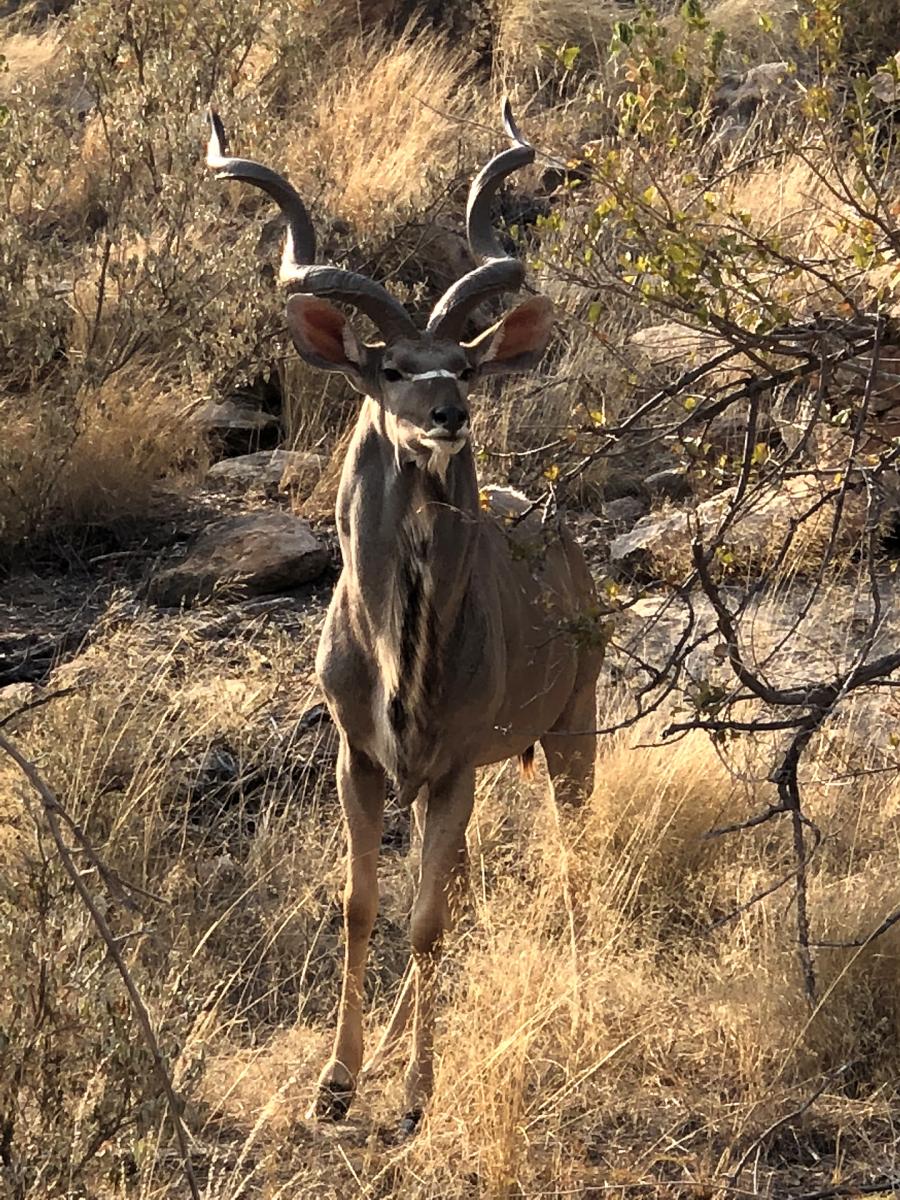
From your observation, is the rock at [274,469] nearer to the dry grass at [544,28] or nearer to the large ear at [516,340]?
the large ear at [516,340]

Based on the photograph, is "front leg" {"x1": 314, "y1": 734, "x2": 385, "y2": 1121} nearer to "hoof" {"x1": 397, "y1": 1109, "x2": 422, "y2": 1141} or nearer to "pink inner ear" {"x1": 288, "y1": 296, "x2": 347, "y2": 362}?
"hoof" {"x1": 397, "y1": 1109, "x2": 422, "y2": 1141}

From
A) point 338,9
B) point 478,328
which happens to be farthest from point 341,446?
point 338,9

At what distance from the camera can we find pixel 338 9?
51.2 ft

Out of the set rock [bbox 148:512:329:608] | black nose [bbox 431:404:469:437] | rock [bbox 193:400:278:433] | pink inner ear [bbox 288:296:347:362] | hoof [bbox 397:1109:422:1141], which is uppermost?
pink inner ear [bbox 288:296:347:362]

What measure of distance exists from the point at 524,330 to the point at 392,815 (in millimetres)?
2354

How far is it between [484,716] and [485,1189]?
4.76ft

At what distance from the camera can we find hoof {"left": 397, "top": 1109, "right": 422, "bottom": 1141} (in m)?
5.01

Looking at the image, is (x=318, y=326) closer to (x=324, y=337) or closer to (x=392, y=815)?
(x=324, y=337)

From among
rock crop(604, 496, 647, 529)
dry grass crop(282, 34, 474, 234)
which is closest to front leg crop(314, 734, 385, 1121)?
rock crop(604, 496, 647, 529)

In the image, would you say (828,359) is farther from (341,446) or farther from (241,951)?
(341,446)

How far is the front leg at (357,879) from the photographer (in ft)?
17.4

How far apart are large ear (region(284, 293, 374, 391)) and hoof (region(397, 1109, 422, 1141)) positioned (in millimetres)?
2141

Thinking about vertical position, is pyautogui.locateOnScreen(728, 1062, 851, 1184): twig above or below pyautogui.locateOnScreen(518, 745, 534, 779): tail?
below

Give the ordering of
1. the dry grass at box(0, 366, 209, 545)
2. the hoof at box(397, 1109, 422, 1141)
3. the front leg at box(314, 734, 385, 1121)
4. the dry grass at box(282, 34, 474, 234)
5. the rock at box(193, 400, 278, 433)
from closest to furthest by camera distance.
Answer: the hoof at box(397, 1109, 422, 1141) < the front leg at box(314, 734, 385, 1121) < the dry grass at box(0, 366, 209, 545) < the rock at box(193, 400, 278, 433) < the dry grass at box(282, 34, 474, 234)
